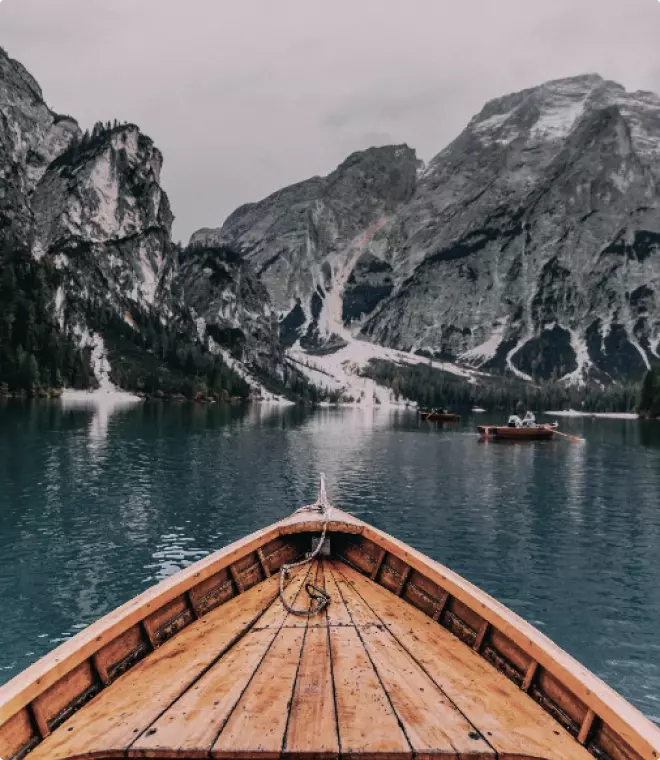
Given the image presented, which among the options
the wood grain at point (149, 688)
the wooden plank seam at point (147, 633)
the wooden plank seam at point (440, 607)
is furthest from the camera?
the wooden plank seam at point (440, 607)

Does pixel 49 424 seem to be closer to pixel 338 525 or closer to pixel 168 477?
pixel 168 477

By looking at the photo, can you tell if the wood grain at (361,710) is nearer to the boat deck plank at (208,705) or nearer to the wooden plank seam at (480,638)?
the boat deck plank at (208,705)

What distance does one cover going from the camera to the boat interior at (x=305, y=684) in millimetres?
7867

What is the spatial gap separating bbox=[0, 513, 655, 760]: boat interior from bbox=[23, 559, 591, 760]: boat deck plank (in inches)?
1.0

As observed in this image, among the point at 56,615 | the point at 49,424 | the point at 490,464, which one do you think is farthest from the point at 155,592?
the point at 49,424

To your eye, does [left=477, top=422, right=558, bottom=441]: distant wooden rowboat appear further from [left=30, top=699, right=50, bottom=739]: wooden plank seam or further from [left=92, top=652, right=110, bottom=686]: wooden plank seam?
[left=30, top=699, right=50, bottom=739]: wooden plank seam

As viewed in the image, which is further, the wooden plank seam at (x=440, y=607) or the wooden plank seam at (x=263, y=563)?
the wooden plank seam at (x=263, y=563)

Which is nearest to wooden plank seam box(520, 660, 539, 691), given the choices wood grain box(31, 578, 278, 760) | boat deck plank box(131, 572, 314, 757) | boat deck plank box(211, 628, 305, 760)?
boat deck plank box(211, 628, 305, 760)

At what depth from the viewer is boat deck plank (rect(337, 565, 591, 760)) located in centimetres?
823

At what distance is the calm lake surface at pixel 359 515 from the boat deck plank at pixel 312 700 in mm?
10919

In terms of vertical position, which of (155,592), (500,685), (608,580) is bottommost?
(608,580)

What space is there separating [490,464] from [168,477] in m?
39.8

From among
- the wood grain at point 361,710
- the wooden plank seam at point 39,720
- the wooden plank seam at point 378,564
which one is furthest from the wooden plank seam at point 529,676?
the wooden plank seam at point 39,720

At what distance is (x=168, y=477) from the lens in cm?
5931
